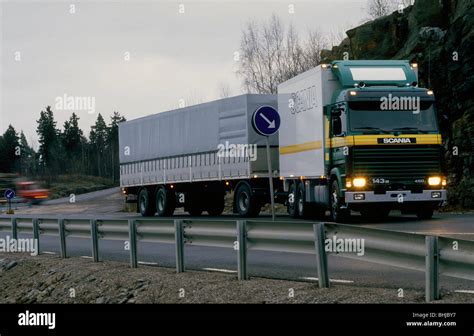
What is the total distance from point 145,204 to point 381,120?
16.4 m

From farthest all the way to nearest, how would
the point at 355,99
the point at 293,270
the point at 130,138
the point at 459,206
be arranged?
the point at 130,138
the point at 459,206
the point at 355,99
the point at 293,270

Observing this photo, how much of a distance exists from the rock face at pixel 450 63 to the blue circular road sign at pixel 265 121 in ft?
27.4

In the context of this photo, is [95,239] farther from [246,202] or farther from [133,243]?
[246,202]

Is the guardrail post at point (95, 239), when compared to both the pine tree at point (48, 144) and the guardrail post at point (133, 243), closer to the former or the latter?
the guardrail post at point (133, 243)

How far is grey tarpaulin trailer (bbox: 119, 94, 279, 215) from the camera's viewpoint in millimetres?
29469

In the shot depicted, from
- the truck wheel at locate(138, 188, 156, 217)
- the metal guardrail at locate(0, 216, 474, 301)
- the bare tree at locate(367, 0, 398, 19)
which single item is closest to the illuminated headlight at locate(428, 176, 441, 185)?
the metal guardrail at locate(0, 216, 474, 301)

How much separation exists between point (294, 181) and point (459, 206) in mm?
6403

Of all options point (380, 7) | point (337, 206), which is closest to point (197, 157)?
point (337, 206)

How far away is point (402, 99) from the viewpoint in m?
22.6

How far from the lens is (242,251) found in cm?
1198

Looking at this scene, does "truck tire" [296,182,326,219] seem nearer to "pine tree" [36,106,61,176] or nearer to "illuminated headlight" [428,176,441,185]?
"illuminated headlight" [428,176,441,185]

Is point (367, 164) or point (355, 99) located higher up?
point (355, 99)
